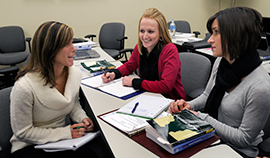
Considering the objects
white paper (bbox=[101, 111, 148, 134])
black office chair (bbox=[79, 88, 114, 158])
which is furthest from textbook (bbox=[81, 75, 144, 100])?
white paper (bbox=[101, 111, 148, 134])

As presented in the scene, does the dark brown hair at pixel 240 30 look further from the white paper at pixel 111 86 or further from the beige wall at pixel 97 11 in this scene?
the beige wall at pixel 97 11

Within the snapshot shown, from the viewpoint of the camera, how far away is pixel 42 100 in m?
1.15

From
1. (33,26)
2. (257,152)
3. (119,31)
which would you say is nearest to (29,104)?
(257,152)

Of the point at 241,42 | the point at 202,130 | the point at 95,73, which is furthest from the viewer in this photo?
the point at 95,73

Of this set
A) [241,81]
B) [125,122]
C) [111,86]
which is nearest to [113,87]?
[111,86]

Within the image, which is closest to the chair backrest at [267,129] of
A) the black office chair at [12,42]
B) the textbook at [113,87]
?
the textbook at [113,87]

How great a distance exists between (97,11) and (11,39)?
171 cm

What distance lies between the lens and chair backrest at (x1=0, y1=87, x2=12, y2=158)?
1152mm

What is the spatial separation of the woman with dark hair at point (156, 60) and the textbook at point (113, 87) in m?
0.04

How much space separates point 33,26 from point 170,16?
9.85 ft

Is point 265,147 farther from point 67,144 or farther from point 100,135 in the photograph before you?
point 67,144

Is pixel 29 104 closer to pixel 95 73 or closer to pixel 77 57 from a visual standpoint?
pixel 95 73

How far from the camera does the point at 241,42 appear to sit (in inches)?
41.0

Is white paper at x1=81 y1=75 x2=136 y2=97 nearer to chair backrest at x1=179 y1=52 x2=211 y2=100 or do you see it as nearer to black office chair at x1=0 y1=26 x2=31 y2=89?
chair backrest at x1=179 y1=52 x2=211 y2=100
